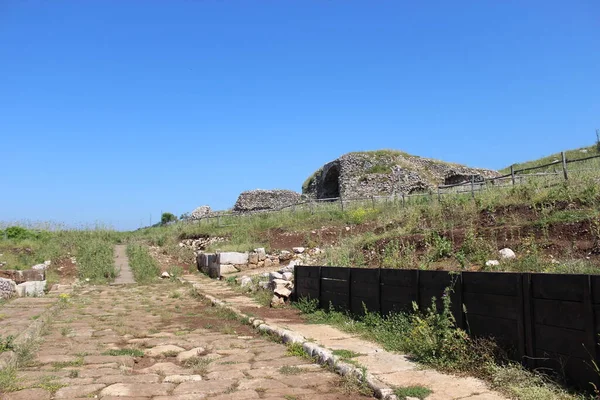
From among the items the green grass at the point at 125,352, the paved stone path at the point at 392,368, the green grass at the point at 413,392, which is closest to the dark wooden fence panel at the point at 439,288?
the paved stone path at the point at 392,368

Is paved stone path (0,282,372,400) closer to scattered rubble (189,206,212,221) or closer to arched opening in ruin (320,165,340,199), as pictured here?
arched opening in ruin (320,165,340,199)

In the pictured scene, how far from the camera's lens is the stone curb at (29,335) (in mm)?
5703

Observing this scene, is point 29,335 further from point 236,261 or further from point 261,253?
point 261,253

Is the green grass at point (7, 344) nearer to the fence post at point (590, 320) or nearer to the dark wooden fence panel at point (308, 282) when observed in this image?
the dark wooden fence panel at point (308, 282)

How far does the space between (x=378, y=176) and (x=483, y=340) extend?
1195 inches

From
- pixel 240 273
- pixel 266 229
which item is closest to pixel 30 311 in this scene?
pixel 240 273

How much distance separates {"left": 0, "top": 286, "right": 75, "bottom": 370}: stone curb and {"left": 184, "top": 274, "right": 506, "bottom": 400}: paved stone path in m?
3.71

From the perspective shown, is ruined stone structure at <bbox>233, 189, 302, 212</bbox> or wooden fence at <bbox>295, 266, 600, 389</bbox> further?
ruined stone structure at <bbox>233, 189, 302, 212</bbox>

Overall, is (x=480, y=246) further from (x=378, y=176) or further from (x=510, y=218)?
(x=378, y=176)

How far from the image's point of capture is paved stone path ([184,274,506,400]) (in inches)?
174

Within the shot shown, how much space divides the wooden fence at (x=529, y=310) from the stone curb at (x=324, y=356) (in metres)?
1.39

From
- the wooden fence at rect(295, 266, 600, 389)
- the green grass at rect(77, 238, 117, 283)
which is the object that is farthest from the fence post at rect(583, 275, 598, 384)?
the green grass at rect(77, 238, 117, 283)

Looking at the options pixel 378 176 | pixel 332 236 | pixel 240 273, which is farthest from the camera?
pixel 378 176

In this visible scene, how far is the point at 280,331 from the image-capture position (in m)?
7.50
